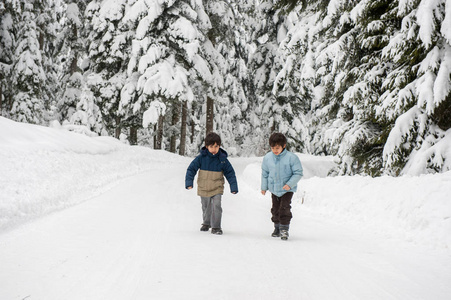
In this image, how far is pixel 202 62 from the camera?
2134 cm

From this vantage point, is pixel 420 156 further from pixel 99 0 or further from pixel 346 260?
pixel 99 0

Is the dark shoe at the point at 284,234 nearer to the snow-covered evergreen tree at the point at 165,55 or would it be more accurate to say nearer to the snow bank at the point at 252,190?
the snow bank at the point at 252,190

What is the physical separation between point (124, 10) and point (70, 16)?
6.82 m

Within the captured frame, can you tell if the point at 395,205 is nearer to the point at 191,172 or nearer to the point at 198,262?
A: the point at 191,172

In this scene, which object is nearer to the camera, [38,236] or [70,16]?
[38,236]

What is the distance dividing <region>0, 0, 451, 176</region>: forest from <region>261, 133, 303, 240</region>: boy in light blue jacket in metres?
3.17

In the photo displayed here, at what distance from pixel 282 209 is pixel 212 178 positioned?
3.93 ft

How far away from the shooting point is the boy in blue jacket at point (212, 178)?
5707 millimetres

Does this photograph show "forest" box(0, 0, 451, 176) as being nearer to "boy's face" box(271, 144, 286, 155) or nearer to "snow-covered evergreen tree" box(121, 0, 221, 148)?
"snow-covered evergreen tree" box(121, 0, 221, 148)

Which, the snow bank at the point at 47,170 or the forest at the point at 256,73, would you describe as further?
the forest at the point at 256,73

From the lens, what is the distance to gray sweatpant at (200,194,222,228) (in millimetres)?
5695

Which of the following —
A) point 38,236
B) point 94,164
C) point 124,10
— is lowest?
point 38,236

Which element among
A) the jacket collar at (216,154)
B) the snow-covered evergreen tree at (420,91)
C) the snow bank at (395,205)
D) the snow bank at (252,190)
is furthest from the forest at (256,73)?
the jacket collar at (216,154)

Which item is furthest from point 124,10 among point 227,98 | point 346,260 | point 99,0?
point 346,260
